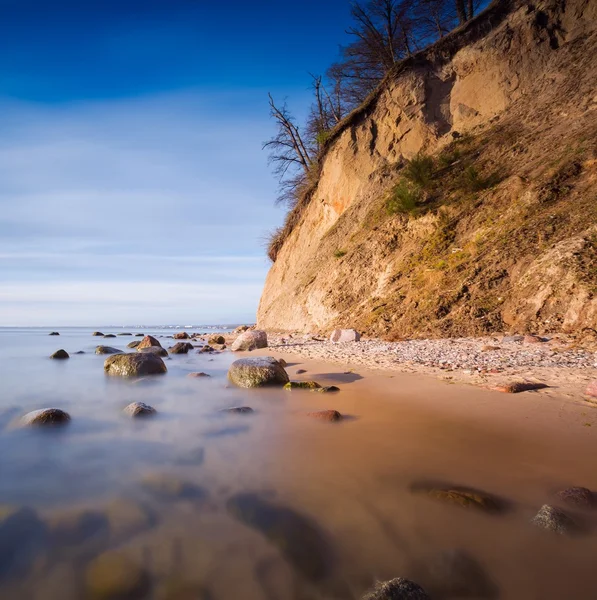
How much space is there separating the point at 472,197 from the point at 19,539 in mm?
12003

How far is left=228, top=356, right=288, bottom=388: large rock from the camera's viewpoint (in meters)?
5.63

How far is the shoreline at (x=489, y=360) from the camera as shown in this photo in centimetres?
440

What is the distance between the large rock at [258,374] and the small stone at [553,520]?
4004 mm

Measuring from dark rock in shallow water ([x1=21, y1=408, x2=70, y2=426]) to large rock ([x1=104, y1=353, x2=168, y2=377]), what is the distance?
3.02 metres

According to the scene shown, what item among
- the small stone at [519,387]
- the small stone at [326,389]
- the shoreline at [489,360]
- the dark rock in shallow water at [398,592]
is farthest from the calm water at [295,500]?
the small stone at [326,389]

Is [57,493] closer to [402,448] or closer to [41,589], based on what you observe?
[41,589]

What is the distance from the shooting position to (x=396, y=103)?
52.6 feet

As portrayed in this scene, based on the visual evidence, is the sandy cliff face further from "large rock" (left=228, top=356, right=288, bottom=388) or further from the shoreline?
"large rock" (left=228, top=356, right=288, bottom=388)

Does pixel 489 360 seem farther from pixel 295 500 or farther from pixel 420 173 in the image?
pixel 420 173

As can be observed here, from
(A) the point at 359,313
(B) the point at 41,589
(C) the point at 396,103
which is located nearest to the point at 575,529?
(B) the point at 41,589

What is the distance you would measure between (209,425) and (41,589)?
7.44 ft

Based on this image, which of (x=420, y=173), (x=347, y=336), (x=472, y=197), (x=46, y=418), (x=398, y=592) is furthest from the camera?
(x=420, y=173)

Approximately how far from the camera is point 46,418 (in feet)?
12.9

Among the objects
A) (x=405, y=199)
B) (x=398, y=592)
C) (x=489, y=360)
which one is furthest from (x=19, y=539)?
(x=405, y=199)
